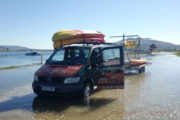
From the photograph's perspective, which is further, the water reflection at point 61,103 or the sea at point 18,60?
the sea at point 18,60

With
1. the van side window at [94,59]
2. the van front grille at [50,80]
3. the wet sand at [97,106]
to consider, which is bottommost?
the wet sand at [97,106]

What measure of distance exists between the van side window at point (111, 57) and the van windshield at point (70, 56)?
33.1 inches

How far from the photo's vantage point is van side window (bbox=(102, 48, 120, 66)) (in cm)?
764

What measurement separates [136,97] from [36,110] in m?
3.97

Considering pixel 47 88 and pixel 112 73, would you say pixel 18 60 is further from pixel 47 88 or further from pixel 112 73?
pixel 112 73

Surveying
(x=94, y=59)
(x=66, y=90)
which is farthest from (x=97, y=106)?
(x=94, y=59)

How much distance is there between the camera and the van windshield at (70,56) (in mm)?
7242

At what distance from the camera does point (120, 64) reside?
24.6 ft

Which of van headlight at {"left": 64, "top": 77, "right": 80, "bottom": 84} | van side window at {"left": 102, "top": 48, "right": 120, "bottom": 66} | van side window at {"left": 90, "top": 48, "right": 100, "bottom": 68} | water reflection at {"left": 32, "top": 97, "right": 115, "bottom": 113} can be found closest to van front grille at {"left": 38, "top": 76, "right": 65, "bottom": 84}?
van headlight at {"left": 64, "top": 77, "right": 80, "bottom": 84}

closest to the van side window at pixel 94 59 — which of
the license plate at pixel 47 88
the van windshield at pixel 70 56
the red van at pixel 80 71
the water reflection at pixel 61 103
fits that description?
the red van at pixel 80 71

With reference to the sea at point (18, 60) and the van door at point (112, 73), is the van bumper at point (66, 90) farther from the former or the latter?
the sea at point (18, 60)

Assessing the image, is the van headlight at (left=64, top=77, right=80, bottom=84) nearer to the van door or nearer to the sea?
the van door

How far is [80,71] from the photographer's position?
6621mm

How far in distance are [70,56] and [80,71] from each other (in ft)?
4.91
